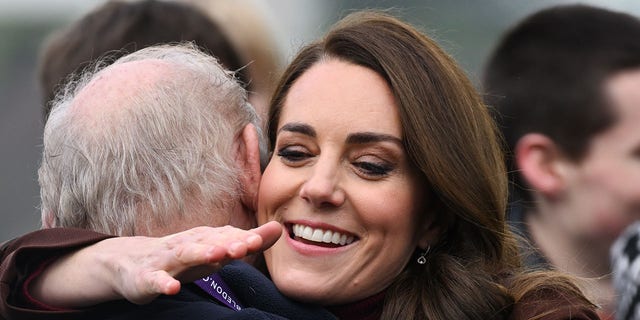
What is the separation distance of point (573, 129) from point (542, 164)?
167mm

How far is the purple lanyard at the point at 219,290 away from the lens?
321cm

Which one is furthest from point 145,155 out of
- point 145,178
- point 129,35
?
point 129,35

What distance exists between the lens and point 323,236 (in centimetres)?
344

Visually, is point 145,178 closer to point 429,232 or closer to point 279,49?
point 429,232

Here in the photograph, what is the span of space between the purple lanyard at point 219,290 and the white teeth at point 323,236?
270 millimetres

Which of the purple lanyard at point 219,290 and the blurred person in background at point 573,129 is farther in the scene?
the blurred person in background at point 573,129

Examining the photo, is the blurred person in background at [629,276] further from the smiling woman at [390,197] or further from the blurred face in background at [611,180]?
the blurred face in background at [611,180]

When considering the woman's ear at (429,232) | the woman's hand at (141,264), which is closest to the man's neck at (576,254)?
the woman's ear at (429,232)

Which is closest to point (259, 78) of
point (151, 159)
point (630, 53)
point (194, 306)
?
point (630, 53)

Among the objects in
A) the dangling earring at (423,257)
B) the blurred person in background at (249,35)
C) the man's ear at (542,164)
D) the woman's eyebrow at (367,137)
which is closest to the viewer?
the woman's eyebrow at (367,137)

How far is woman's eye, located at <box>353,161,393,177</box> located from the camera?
3.43 m

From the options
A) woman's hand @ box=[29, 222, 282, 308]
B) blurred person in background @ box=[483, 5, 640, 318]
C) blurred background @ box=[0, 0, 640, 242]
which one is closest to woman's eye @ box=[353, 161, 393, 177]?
woman's hand @ box=[29, 222, 282, 308]

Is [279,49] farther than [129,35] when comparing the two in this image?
Yes

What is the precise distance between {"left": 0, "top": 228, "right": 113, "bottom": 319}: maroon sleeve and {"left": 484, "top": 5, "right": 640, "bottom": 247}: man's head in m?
1.86
